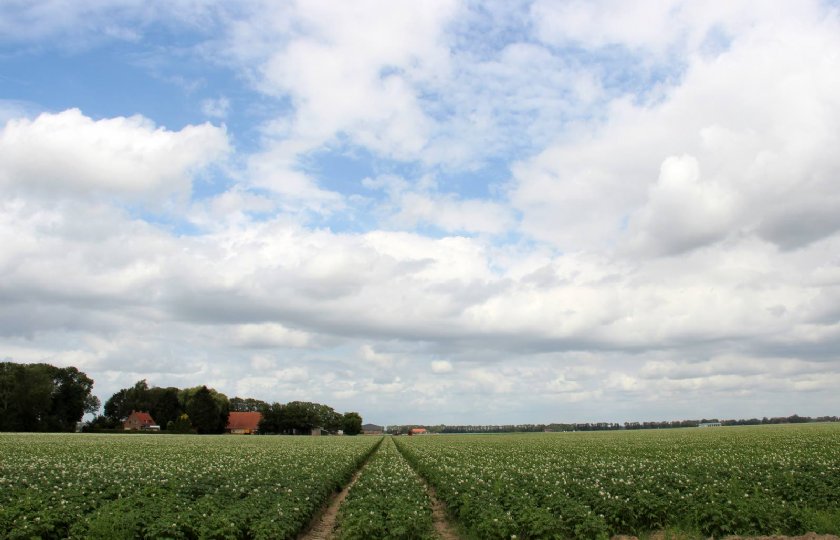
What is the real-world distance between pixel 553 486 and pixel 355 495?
19.3 feet

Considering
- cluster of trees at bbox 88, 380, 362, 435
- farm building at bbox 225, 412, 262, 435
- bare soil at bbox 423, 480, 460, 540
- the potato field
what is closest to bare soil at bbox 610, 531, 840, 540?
the potato field

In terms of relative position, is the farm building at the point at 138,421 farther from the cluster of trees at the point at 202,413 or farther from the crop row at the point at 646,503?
the crop row at the point at 646,503

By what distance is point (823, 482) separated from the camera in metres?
17.0

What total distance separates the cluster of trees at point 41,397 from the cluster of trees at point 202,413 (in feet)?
19.9

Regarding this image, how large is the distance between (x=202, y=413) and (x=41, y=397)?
103ft

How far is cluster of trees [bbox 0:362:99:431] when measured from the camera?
4126 inches

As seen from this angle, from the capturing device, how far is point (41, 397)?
107 meters

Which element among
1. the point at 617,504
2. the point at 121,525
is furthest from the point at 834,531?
the point at 121,525

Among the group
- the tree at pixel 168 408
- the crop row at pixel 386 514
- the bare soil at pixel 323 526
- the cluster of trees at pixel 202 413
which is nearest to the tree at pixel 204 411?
the cluster of trees at pixel 202 413

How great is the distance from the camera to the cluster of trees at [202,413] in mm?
129000

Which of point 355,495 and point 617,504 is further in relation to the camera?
point 355,495

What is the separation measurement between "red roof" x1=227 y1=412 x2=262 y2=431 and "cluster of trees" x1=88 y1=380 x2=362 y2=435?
11.4 meters

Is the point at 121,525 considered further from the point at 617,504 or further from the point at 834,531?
the point at 834,531

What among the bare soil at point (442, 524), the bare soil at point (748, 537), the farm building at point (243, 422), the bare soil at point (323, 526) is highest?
the bare soil at point (748, 537)
